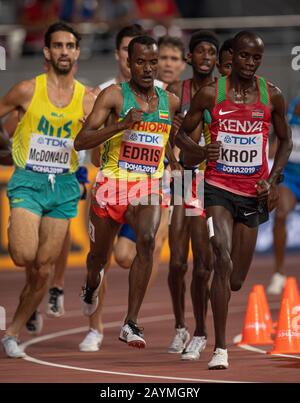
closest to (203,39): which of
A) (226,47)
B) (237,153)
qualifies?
(226,47)

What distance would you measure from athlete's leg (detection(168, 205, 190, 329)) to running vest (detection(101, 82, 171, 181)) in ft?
2.07

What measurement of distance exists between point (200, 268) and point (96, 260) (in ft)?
3.23

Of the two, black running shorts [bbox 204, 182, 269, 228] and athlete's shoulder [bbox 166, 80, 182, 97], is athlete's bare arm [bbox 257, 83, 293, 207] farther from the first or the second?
athlete's shoulder [bbox 166, 80, 182, 97]

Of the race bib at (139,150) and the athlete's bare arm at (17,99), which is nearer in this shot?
the race bib at (139,150)

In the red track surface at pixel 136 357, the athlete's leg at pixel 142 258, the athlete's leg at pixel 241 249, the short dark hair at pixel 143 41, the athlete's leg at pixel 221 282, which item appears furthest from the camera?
the short dark hair at pixel 143 41

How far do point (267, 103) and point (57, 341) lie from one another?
3.84m

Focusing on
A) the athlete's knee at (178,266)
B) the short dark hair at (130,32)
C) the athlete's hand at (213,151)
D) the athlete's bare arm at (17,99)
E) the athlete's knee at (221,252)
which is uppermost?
the short dark hair at (130,32)

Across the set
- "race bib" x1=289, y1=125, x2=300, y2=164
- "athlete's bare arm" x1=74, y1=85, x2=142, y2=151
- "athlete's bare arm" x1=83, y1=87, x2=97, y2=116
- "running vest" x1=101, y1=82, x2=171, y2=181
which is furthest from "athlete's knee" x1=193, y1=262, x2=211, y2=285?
"race bib" x1=289, y1=125, x2=300, y2=164

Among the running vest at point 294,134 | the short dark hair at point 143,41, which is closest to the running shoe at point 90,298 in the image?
the short dark hair at point 143,41

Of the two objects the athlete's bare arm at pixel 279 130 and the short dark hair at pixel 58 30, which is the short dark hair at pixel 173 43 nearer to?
the short dark hair at pixel 58 30

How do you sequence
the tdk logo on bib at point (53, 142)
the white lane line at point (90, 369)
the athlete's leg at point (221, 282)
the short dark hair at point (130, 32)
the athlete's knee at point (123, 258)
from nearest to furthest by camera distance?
1. the white lane line at point (90, 369)
2. the athlete's leg at point (221, 282)
3. the tdk logo on bib at point (53, 142)
4. the athlete's knee at point (123, 258)
5. the short dark hair at point (130, 32)

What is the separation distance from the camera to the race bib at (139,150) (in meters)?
11.5

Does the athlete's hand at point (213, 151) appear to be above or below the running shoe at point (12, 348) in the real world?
above

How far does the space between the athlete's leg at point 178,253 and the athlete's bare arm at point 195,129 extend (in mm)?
964
